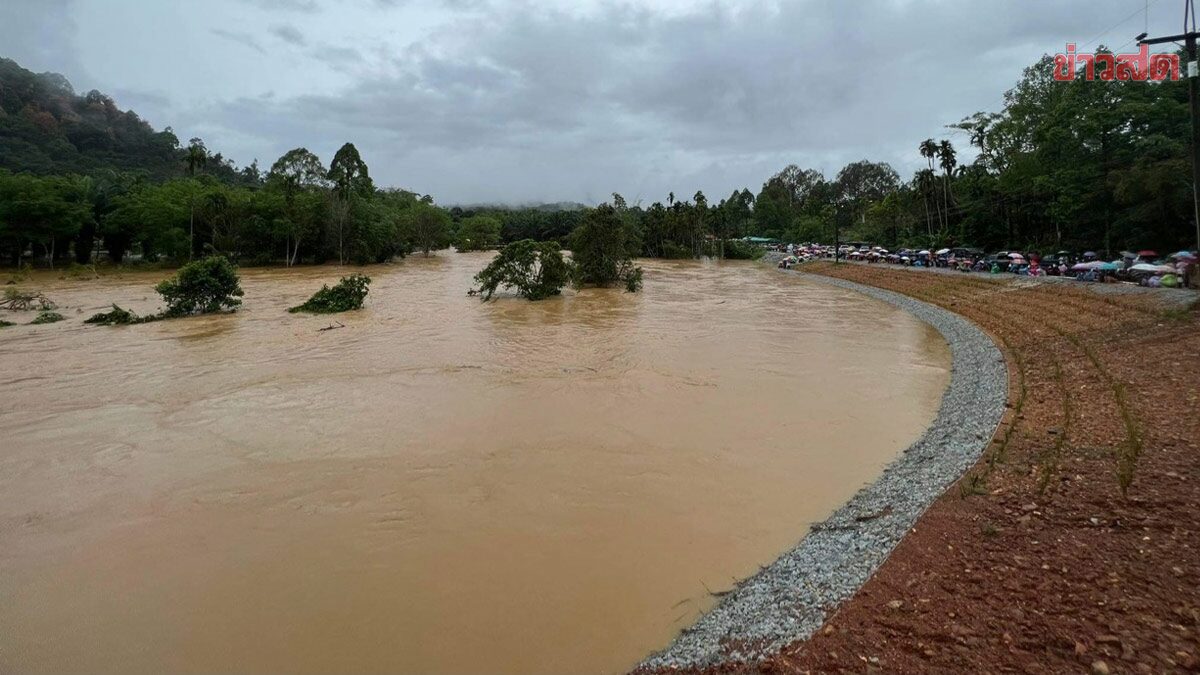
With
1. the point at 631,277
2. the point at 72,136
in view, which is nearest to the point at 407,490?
the point at 631,277

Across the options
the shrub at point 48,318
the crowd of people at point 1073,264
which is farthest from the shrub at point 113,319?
the crowd of people at point 1073,264

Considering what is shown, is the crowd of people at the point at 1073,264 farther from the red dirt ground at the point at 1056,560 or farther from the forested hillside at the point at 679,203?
the red dirt ground at the point at 1056,560

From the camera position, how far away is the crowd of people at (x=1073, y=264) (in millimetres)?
18786

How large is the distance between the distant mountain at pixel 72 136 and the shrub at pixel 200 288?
52.7 meters

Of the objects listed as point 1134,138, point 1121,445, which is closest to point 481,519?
point 1121,445

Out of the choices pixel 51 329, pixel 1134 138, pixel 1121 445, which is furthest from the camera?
pixel 1134 138

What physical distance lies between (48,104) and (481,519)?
133 m

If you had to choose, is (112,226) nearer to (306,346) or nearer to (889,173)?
(306,346)

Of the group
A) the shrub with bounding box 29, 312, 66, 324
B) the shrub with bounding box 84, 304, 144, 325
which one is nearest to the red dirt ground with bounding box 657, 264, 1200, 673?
the shrub with bounding box 84, 304, 144, 325

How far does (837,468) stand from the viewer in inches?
319

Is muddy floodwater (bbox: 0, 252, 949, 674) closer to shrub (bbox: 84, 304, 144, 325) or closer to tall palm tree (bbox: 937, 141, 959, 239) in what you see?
shrub (bbox: 84, 304, 144, 325)

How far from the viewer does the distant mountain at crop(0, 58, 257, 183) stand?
217 feet

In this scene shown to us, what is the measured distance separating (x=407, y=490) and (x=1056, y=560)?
655 centimetres

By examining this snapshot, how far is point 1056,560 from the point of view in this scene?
4914 millimetres
